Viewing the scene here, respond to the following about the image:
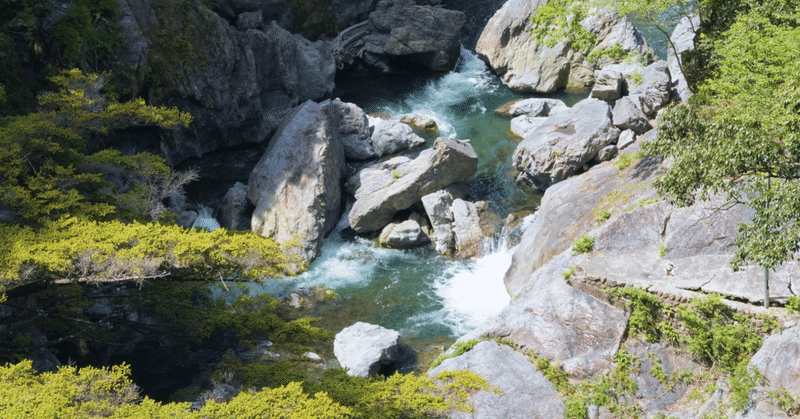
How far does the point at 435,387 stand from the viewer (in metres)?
12.4

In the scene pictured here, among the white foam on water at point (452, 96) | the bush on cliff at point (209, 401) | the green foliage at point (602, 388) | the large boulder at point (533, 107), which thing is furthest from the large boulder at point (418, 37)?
the bush on cliff at point (209, 401)

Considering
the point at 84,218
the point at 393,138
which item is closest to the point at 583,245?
the point at 84,218

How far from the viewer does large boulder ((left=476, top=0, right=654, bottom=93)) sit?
32.2m

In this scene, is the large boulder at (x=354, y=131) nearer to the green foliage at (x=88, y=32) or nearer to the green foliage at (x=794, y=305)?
the green foliage at (x=88, y=32)

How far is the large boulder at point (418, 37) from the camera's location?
36781 mm

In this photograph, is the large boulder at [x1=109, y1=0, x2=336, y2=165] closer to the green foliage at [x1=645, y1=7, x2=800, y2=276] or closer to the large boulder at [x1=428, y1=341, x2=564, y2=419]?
the large boulder at [x1=428, y1=341, x2=564, y2=419]

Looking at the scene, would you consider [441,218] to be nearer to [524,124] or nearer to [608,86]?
[524,124]

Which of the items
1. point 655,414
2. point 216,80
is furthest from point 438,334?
point 216,80

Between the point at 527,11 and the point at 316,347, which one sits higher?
the point at 527,11

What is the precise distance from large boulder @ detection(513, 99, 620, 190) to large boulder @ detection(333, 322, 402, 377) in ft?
33.9

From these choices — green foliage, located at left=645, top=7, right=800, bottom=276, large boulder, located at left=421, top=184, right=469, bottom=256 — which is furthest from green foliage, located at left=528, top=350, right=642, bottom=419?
large boulder, located at left=421, top=184, right=469, bottom=256

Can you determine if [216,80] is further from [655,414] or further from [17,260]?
[655,414]

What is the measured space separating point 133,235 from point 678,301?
41.7ft

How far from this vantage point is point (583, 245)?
15484 millimetres
